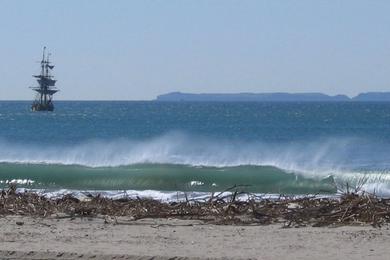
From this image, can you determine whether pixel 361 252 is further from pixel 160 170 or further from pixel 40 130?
pixel 40 130

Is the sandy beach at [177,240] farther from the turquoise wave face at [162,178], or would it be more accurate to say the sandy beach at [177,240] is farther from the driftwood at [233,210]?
the turquoise wave face at [162,178]

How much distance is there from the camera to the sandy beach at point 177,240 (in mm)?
9336

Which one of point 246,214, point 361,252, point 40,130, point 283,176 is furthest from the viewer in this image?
point 40,130

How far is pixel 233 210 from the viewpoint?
1216 centimetres

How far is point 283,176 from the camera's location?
2564cm

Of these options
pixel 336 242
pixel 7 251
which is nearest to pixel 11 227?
pixel 7 251

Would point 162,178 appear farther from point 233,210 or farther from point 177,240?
point 177,240

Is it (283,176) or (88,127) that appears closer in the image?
(283,176)

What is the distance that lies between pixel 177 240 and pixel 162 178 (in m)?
14.8

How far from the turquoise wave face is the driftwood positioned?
881 centimetres

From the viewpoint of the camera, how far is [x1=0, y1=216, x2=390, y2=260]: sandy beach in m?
9.34

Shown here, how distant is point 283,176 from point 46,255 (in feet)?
54.8

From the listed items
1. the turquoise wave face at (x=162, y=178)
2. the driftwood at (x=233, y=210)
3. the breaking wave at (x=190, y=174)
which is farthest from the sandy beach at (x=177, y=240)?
the turquoise wave face at (x=162, y=178)

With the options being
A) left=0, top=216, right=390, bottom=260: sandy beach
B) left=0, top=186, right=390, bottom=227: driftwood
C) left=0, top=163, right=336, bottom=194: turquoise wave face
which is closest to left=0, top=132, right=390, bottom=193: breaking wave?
left=0, top=163, right=336, bottom=194: turquoise wave face
